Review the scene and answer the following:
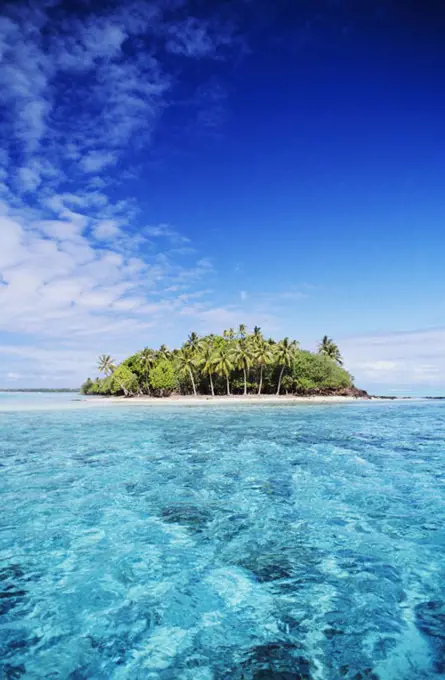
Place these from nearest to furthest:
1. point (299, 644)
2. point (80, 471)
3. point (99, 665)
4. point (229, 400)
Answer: point (99, 665)
point (299, 644)
point (80, 471)
point (229, 400)

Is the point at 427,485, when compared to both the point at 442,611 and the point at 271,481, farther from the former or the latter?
the point at 442,611

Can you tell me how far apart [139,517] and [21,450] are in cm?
1288

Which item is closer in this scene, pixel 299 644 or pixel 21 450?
pixel 299 644

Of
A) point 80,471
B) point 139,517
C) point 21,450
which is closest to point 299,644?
A: point 139,517

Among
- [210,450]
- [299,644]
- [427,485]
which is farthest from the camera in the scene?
[210,450]

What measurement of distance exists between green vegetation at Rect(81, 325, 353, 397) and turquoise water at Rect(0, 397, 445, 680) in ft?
210

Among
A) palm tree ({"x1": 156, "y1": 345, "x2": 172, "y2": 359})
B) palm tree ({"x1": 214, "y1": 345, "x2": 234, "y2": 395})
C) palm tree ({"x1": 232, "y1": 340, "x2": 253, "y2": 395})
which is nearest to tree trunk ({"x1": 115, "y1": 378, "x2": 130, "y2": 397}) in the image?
palm tree ({"x1": 156, "y1": 345, "x2": 172, "y2": 359})

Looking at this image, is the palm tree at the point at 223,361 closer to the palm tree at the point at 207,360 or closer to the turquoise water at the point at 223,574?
the palm tree at the point at 207,360

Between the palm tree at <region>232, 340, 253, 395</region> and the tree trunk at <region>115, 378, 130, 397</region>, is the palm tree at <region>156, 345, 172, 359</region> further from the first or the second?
the palm tree at <region>232, 340, 253, 395</region>

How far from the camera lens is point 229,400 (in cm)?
7250

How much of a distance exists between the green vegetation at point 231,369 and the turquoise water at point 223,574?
210ft

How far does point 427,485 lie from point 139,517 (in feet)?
28.4

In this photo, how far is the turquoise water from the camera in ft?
14.6

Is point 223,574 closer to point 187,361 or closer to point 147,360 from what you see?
point 187,361
